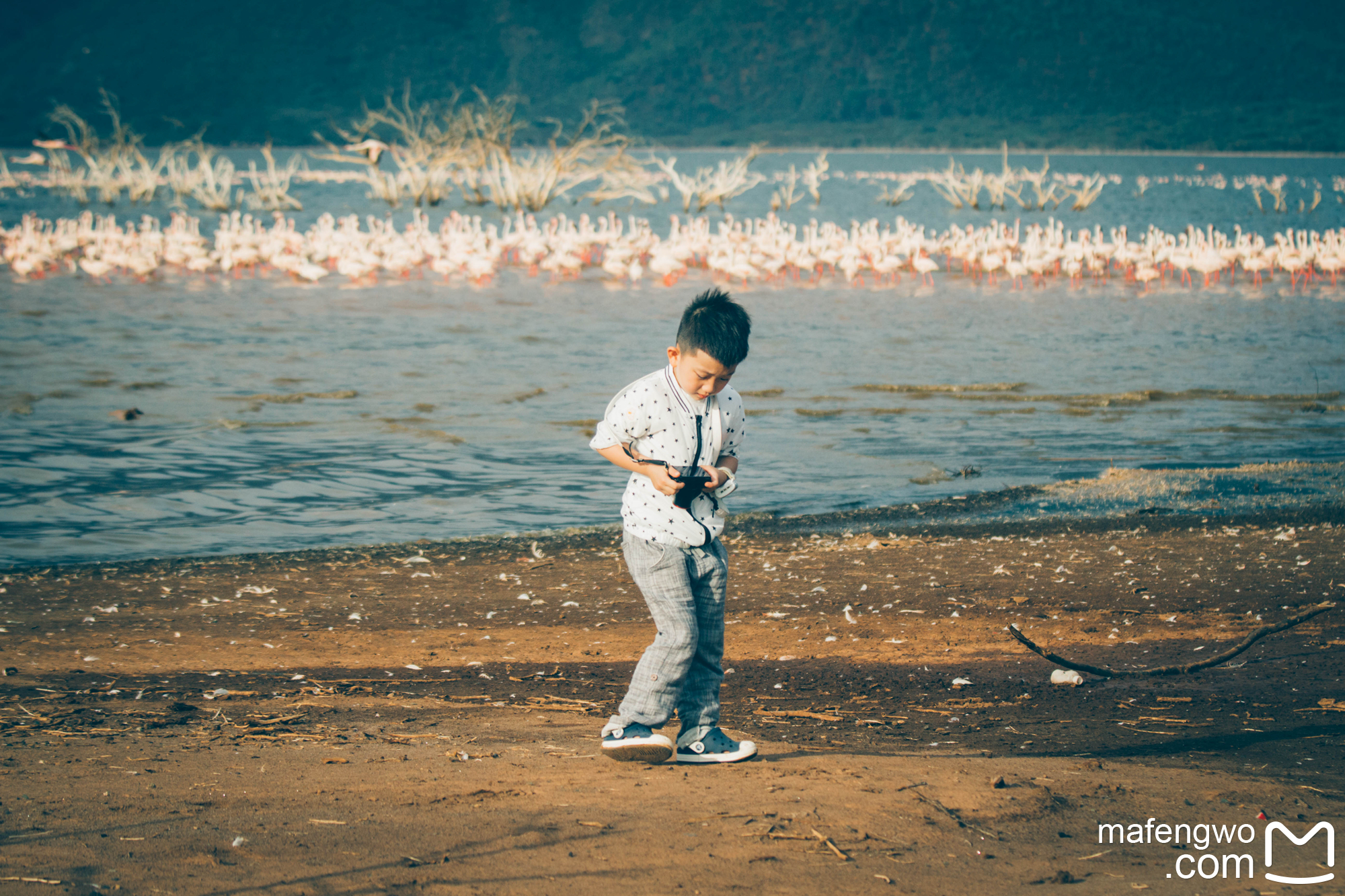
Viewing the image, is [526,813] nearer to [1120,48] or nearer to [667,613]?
[667,613]

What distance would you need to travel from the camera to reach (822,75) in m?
191

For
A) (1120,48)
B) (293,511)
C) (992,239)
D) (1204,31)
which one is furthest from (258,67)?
(293,511)

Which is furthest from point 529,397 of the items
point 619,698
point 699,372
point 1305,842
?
point 1305,842

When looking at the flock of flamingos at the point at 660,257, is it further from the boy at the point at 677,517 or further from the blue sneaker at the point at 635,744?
the blue sneaker at the point at 635,744

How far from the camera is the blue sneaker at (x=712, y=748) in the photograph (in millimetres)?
4184

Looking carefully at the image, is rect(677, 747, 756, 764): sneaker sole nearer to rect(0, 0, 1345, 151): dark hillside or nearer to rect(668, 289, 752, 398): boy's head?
rect(668, 289, 752, 398): boy's head

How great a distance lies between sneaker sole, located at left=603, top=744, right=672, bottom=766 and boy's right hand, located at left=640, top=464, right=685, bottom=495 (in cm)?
81

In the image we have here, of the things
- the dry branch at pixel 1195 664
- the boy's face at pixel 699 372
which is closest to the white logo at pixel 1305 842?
the dry branch at pixel 1195 664

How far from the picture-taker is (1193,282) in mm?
27172

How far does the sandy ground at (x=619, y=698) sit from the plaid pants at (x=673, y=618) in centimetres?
23

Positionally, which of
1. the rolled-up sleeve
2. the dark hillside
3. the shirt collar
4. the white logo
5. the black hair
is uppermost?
the dark hillside

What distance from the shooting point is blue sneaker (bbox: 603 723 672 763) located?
161 inches

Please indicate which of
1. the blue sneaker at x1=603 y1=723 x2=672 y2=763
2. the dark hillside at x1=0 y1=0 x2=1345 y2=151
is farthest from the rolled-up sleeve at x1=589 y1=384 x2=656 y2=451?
the dark hillside at x1=0 y1=0 x2=1345 y2=151

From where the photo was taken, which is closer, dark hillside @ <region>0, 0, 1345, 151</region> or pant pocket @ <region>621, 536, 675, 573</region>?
pant pocket @ <region>621, 536, 675, 573</region>
